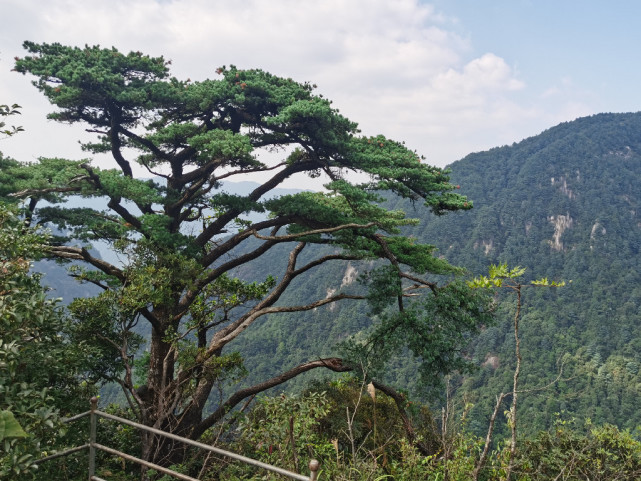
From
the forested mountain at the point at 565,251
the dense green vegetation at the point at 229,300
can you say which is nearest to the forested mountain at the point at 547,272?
the forested mountain at the point at 565,251

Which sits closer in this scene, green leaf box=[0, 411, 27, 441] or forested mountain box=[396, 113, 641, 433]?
green leaf box=[0, 411, 27, 441]

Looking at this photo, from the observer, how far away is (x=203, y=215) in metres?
10.4

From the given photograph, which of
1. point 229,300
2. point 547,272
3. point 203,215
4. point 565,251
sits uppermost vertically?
point 203,215

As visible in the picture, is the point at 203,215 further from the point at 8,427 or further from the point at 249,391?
the point at 8,427

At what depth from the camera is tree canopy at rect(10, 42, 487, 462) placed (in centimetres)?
703

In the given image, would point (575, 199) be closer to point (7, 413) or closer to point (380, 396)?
point (380, 396)

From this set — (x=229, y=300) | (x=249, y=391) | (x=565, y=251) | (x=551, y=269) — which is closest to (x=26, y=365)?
(x=229, y=300)

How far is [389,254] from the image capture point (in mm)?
8141

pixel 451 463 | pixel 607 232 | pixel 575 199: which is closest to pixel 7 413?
pixel 451 463

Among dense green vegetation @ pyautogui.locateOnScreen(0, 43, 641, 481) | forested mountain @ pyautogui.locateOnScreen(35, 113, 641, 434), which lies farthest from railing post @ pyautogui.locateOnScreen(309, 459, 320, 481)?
forested mountain @ pyautogui.locateOnScreen(35, 113, 641, 434)

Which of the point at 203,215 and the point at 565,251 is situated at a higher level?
the point at 203,215

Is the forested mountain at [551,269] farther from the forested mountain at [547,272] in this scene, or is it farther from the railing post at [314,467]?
the railing post at [314,467]

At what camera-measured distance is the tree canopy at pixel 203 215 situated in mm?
7031

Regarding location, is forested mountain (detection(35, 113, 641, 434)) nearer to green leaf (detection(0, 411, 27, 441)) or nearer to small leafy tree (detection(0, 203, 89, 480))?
small leafy tree (detection(0, 203, 89, 480))
